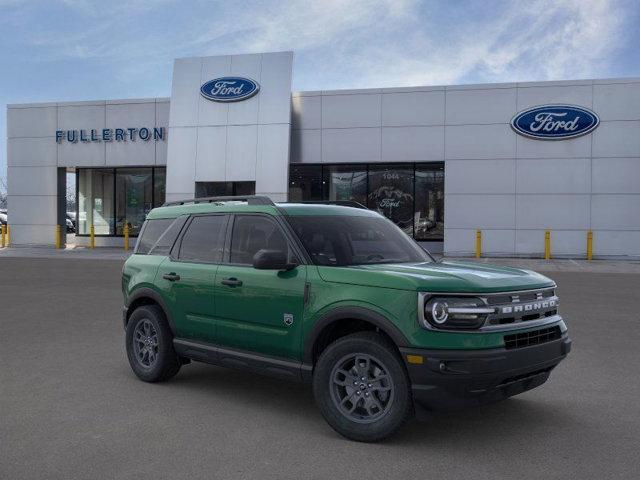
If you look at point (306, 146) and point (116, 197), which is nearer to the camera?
point (306, 146)

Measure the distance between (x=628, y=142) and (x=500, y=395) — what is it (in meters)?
21.2

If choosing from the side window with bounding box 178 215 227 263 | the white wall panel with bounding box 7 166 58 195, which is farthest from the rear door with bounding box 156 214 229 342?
the white wall panel with bounding box 7 166 58 195

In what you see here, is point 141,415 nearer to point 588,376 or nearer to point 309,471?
point 309,471

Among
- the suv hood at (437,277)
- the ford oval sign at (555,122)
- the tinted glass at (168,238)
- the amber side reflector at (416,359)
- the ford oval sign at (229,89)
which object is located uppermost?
the ford oval sign at (229,89)

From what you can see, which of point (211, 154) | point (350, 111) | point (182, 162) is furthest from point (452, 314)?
point (182, 162)

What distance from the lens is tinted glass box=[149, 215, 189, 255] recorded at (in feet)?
21.4

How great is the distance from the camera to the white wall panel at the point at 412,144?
964 inches

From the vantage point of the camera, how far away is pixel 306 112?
25.7 m

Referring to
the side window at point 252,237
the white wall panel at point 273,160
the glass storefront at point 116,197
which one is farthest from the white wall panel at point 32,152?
the side window at point 252,237

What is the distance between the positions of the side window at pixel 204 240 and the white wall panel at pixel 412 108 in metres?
19.3

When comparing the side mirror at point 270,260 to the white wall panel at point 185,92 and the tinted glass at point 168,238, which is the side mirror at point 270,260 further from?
the white wall panel at point 185,92

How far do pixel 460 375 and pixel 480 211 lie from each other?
20609mm

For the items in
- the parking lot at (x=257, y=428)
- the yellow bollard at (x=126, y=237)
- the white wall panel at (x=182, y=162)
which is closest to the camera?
the parking lot at (x=257, y=428)

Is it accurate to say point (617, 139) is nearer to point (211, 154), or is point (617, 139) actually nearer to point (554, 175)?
point (554, 175)
